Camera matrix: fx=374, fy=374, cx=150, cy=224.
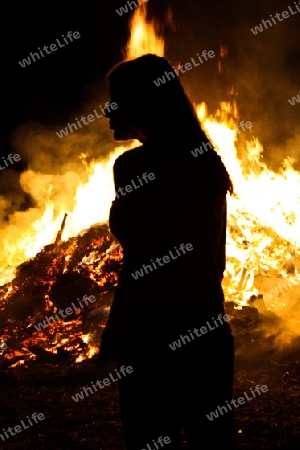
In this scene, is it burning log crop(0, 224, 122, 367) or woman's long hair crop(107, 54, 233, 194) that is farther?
burning log crop(0, 224, 122, 367)

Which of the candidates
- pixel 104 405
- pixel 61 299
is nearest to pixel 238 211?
pixel 61 299

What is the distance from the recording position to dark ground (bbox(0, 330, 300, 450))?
3.69 metres

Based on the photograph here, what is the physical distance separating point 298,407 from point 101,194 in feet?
24.7

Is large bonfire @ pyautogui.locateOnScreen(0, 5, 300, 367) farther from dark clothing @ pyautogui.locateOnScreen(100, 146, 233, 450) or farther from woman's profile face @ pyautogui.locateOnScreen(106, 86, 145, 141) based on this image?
woman's profile face @ pyautogui.locateOnScreen(106, 86, 145, 141)

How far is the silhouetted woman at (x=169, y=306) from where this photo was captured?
Answer: 1.41 metres

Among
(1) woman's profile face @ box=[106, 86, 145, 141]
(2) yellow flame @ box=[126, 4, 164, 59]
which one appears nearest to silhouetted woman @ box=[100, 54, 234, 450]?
(1) woman's profile face @ box=[106, 86, 145, 141]

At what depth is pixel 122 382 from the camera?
1.47m

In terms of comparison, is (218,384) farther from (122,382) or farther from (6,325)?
(6,325)

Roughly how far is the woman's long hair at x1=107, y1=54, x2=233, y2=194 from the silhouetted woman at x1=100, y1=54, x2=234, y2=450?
26 millimetres

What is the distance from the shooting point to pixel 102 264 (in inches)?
316

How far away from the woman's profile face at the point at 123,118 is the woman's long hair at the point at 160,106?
17 millimetres

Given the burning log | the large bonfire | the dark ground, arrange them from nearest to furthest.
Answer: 1. the dark ground
2. the burning log
3. the large bonfire

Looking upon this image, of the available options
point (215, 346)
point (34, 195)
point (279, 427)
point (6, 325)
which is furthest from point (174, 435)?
point (34, 195)

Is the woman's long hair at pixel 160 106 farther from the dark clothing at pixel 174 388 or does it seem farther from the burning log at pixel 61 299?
the burning log at pixel 61 299
